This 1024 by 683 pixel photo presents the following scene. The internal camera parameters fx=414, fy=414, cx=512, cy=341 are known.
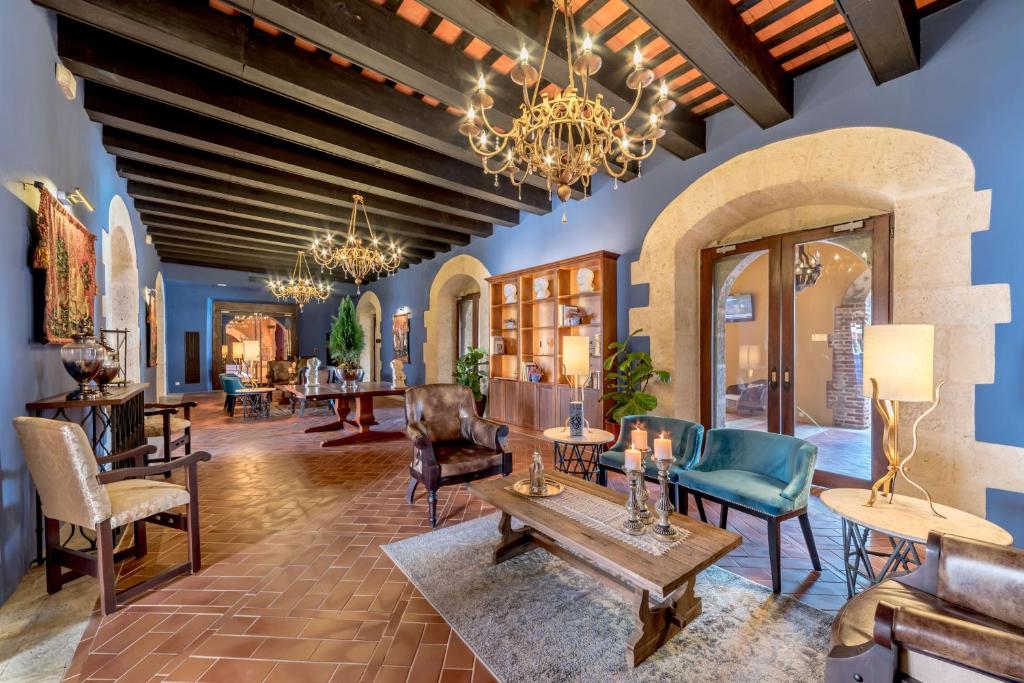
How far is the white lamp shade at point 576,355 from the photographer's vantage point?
3.69m

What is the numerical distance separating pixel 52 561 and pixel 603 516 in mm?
2845

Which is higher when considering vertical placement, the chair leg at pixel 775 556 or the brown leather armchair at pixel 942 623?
the brown leather armchair at pixel 942 623

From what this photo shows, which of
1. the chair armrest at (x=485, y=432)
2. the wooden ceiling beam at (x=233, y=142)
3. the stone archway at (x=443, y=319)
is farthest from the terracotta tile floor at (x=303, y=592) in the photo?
the stone archway at (x=443, y=319)

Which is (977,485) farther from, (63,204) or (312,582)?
(63,204)

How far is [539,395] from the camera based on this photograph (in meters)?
5.79

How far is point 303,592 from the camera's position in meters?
2.22

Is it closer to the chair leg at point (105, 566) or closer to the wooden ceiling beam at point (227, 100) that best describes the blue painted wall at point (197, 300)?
the wooden ceiling beam at point (227, 100)

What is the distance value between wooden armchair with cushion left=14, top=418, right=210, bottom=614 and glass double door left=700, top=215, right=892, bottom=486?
15.2 feet

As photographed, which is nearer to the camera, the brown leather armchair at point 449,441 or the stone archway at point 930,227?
the stone archway at point 930,227

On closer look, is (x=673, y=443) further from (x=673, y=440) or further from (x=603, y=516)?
(x=603, y=516)

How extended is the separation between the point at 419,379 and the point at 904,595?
8.52 m

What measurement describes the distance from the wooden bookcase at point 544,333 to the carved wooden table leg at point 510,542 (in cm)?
244

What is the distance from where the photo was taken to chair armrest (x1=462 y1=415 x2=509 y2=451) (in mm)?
3394

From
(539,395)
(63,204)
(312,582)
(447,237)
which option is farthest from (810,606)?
(447,237)
